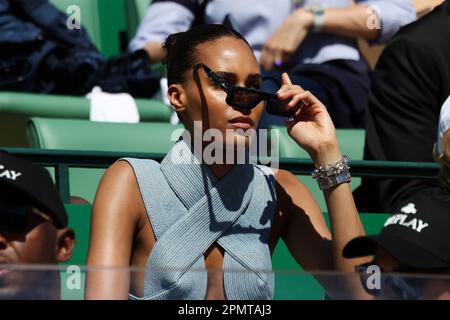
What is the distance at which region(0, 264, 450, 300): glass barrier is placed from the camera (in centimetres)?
169

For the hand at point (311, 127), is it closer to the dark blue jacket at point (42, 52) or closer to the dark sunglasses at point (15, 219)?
the dark sunglasses at point (15, 219)

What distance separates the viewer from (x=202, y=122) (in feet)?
8.50

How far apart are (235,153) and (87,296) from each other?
0.89 m

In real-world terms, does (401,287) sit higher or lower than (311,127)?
lower

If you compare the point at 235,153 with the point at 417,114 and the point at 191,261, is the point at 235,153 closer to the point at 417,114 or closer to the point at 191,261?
the point at 191,261

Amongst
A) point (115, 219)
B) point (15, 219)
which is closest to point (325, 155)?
point (115, 219)

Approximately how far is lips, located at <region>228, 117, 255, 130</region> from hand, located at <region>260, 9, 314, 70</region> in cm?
157

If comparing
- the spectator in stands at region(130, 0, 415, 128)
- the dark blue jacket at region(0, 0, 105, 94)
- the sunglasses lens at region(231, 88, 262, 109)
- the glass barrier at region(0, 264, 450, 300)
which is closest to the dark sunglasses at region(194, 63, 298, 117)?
the sunglasses lens at region(231, 88, 262, 109)

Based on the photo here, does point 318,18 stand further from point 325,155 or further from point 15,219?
point 15,219

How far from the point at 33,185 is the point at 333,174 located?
29.6 inches

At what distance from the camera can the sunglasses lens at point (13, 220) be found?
2131 mm

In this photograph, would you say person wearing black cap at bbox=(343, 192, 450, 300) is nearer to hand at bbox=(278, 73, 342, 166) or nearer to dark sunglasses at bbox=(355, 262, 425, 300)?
dark sunglasses at bbox=(355, 262, 425, 300)

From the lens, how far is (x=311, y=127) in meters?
2.68

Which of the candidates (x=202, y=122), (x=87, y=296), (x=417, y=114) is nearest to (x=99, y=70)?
(x=417, y=114)
